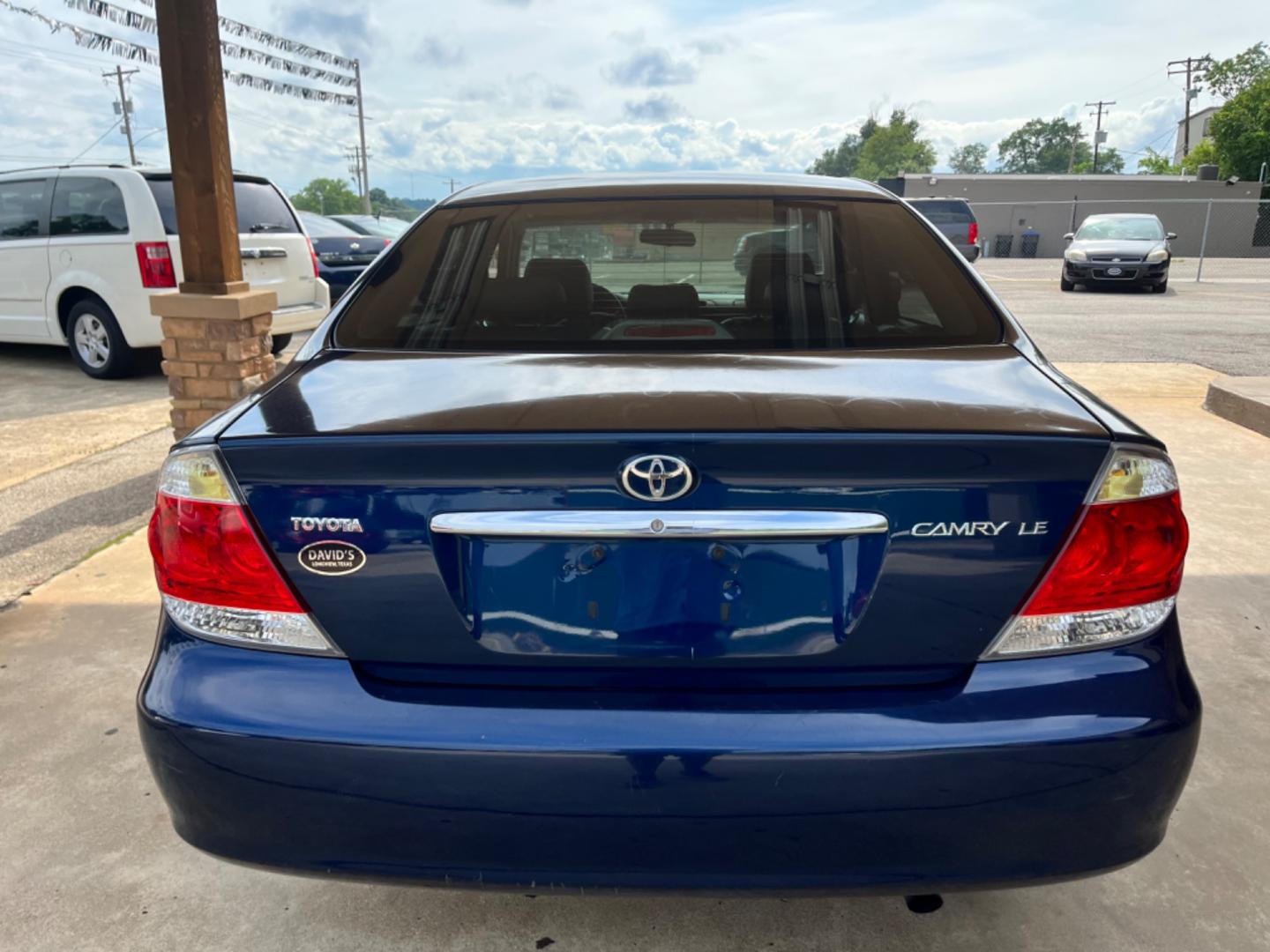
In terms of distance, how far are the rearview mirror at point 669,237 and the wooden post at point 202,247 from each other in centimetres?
303

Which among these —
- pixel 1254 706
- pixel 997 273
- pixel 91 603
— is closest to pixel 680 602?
pixel 1254 706

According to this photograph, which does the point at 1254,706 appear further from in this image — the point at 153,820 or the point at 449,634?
the point at 153,820

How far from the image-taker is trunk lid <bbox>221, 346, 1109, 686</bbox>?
1.49 m

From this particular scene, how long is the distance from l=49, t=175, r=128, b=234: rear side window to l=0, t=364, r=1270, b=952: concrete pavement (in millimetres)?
6137

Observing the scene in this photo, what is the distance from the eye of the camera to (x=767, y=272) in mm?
2496

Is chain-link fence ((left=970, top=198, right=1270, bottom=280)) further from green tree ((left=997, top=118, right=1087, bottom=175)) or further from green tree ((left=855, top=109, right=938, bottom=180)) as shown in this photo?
green tree ((left=997, top=118, right=1087, bottom=175))

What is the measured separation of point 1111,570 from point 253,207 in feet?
27.7

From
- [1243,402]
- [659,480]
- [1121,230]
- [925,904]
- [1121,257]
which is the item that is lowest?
[925,904]

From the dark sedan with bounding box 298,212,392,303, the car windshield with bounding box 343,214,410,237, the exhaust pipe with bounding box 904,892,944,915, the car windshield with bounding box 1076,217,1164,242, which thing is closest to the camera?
the exhaust pipe with bounding box 904,892,944,915

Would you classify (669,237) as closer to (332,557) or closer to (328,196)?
(332,557)

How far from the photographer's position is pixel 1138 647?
1595 millimetres

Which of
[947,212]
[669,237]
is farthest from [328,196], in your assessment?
[669,237]

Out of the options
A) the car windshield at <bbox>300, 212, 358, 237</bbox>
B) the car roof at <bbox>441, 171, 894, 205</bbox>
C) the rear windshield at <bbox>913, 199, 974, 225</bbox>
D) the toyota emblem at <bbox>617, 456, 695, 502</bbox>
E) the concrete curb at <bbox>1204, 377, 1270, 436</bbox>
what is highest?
the rear windshield at <bbox>913, 199, 974, 225</bbox>

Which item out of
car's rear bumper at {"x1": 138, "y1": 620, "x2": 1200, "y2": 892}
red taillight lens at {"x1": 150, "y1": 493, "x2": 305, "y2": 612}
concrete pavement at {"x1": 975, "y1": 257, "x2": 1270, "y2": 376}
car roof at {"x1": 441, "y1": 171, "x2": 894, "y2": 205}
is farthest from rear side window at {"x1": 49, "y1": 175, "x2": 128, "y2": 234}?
concrete pavement at {"x1": 975, "y1": 257, "x2": 1270, "y2": 376}
